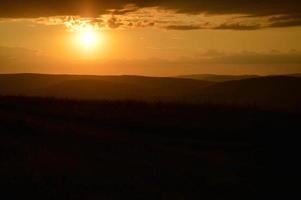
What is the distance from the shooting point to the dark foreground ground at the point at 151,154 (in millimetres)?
10519

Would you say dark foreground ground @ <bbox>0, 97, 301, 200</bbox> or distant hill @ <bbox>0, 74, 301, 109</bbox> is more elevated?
distant hill @ <bbox>0, 74, 301, 109</bbox>

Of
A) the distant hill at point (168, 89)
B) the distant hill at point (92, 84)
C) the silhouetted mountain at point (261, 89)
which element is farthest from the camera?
the distant hill at point (92, 84)

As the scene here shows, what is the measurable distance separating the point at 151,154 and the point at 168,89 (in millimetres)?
128237

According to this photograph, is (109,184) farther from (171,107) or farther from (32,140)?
(171,107)

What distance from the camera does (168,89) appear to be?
143m

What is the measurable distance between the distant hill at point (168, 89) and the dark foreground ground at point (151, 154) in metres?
8.32

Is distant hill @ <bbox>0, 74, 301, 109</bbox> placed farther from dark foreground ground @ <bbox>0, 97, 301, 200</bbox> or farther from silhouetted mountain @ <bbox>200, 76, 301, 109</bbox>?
dark foreground ground @ <bbox>0, 97, 301, 200</bbox>

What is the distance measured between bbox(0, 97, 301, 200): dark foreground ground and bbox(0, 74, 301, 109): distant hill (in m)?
8.32

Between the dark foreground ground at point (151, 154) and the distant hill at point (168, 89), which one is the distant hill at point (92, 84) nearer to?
the distant hill at point (168, 89)

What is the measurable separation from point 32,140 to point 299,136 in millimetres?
8937

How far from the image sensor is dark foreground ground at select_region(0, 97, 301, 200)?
10.5 metres

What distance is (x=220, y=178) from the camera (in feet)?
38.5

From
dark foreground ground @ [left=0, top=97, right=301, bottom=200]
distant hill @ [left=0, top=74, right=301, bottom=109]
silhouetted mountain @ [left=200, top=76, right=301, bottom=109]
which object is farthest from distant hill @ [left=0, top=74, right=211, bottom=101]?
dark foreground ground @ [left=0, top=97, right=301, bottom=200]

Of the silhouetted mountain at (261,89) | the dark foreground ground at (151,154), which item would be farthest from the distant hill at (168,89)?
the dark foreground ground at (151,154)
